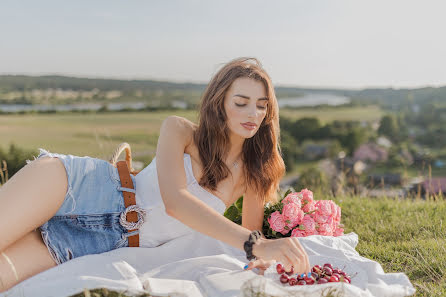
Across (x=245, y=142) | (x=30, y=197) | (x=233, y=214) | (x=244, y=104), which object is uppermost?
(x=244, y=104)

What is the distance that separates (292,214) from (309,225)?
15 cm

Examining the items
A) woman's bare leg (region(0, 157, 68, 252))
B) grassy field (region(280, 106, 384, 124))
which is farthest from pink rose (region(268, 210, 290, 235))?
grassy field (region(280, 106, 384, 124))

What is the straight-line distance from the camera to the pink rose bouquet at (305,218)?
3.23 m

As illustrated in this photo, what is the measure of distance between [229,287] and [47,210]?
45.4 inches

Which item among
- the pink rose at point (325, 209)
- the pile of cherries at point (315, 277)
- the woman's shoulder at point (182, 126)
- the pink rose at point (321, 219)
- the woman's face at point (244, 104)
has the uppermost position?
the woman's face at point (244, 104)

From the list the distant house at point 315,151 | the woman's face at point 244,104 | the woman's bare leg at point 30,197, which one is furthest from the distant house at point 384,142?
the woman's bare leg at point 30,197

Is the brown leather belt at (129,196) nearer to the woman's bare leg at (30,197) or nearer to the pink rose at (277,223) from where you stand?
the woman's bare leg at (30,197)

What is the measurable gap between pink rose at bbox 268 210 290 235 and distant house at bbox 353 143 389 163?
91.1 ft

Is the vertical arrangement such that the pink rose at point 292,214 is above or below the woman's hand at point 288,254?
below

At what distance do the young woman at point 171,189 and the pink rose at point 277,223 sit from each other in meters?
0.17

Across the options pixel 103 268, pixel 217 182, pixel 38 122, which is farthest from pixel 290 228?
pixel 38 122

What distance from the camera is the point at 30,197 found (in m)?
2.38

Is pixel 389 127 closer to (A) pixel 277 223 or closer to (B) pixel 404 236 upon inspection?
(B) pixel 404 236

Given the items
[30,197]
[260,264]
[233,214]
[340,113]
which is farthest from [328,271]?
[340,113]
